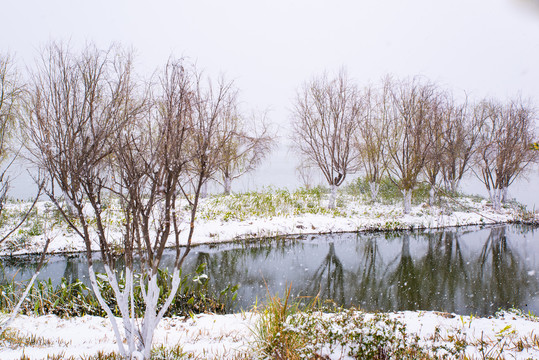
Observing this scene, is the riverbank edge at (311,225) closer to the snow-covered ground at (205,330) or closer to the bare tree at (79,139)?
the snow-covered ground at (205,330)

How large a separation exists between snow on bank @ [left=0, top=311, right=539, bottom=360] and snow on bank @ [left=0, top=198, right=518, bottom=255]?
5.90 meters

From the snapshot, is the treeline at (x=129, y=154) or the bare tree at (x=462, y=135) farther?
the bare tree at (x=462, y=135)

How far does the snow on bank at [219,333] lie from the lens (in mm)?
3893

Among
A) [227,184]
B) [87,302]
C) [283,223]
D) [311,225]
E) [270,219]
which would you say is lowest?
[87,302]

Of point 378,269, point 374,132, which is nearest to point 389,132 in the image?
point 374,132

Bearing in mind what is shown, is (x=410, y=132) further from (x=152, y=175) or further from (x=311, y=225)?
(x=152, y=175)

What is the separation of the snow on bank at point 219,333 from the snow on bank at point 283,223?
5905mm

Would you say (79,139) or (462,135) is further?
(462,135)

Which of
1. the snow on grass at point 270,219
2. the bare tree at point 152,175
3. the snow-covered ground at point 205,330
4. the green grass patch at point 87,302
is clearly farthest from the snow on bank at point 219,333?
the snow on grass at point 270,219

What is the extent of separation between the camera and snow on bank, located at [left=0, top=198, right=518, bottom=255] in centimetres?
1077

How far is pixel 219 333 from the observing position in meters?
4.73

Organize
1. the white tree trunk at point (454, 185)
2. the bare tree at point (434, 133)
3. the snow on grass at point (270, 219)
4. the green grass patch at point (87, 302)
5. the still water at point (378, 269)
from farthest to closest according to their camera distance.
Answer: the white tree trunk at point (454, 185)
the bare tree at point (434, 133)
the snow on grass at point (270, 219)
the still water at point (378, 269)
the green grass patch at point (87, 302)

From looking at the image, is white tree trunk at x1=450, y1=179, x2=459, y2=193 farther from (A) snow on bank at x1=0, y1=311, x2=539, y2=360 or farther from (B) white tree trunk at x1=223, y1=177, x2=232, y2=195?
(A) snow on bank at x1=0, y1=311, x2=539, y2=360

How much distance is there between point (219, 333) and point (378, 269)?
19.9 ft
